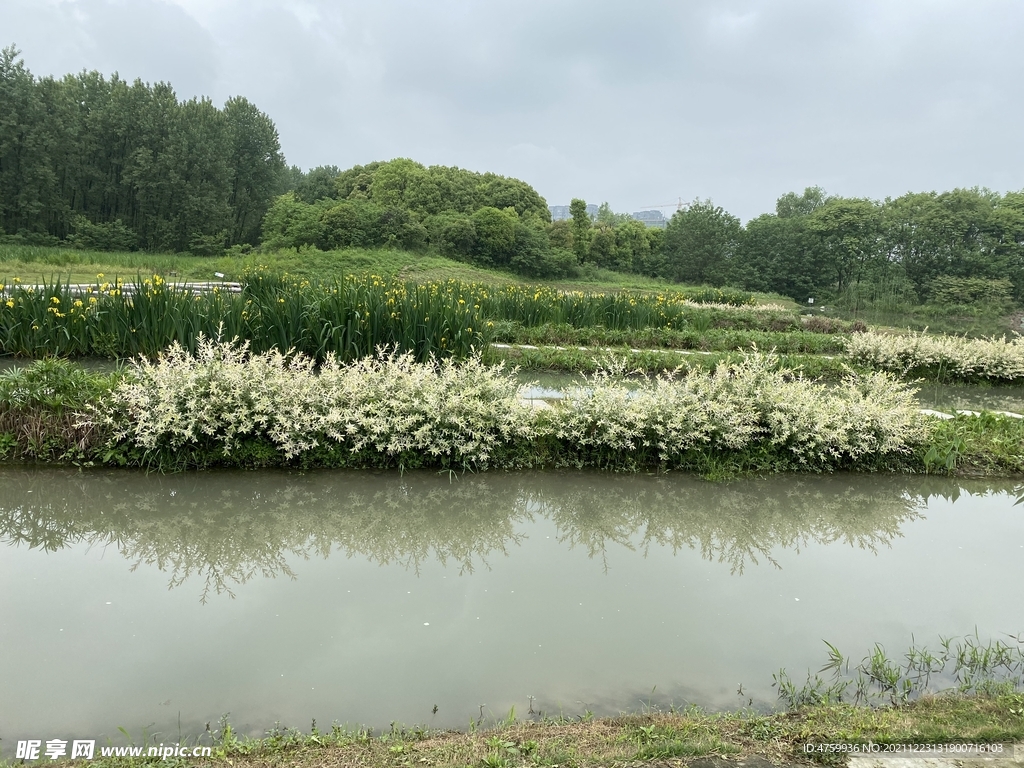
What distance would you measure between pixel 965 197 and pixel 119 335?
4411 cm

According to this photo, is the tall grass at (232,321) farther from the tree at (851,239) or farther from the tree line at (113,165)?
the tree at (851,239)

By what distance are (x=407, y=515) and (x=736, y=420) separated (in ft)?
10.1

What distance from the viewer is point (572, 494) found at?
5137 millimetres

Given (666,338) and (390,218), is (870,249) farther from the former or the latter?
(666,338)

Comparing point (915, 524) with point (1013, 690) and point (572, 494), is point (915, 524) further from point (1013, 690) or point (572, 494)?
point (572, 494)

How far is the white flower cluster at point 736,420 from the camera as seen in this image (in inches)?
221

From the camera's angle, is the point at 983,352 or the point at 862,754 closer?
the point at 862,754

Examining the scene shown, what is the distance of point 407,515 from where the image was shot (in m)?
4.54

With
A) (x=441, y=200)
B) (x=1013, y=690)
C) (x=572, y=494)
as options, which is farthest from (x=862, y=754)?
(x=441, y=200)

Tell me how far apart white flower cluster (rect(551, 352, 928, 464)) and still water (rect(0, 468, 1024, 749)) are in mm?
426

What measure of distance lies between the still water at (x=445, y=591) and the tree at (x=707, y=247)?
3830 centimetres

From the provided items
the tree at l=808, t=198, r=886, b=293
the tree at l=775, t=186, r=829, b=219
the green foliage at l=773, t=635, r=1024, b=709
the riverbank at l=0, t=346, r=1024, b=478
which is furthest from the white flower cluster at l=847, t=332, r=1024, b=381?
the tree at l=775, t=186, r=829, b=219

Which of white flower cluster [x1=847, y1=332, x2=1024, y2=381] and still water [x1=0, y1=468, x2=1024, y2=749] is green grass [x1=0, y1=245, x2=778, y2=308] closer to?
still water [x1=0, y1=468, x2=1024, y2=749]

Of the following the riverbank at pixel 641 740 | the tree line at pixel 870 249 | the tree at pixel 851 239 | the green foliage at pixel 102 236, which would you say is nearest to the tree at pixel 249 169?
the green foliage at pixel 102 236
